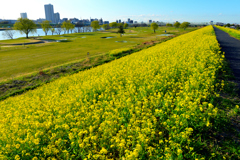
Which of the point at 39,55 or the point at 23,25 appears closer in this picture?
the point at 39,55

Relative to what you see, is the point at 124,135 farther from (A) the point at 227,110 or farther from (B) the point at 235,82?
(B) the point at 235,82

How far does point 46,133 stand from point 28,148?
804 mm

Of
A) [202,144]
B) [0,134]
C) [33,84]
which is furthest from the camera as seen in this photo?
[33,84]

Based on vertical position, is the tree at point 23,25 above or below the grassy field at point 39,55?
above

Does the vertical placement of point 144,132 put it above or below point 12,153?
above

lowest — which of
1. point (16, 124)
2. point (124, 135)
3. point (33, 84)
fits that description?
point (33, 84)

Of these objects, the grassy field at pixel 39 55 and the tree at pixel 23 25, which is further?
the tree at pixel 23 25

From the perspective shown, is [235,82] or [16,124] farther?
[235,82]

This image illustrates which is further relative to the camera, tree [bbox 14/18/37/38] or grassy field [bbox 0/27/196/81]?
tree [bbox 14/18/37/38]

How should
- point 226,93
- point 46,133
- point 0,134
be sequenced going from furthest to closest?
point 226,93, point 0,134, point 46,133

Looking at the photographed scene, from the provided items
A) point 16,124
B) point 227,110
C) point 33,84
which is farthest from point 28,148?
point 33,84

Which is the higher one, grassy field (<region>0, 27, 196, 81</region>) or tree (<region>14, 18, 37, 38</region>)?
tree (<region>14, 18, 37, 38</region>)

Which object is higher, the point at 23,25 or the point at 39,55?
the point at 23,25

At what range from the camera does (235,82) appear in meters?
9.95
